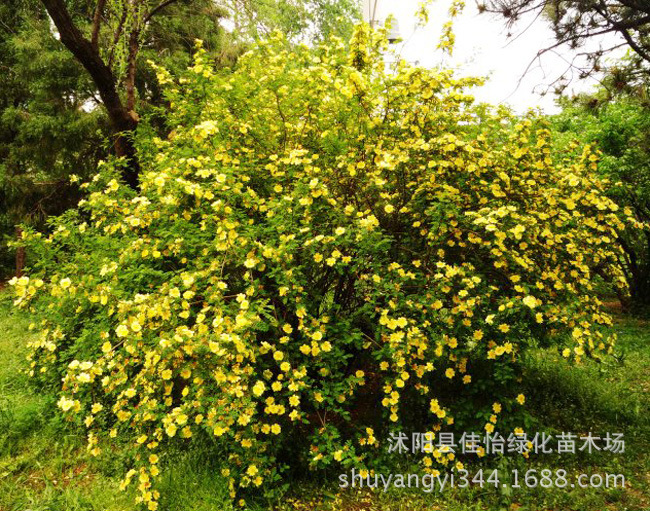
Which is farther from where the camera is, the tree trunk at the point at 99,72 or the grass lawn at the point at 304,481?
the tree trunk at the point at 99,72

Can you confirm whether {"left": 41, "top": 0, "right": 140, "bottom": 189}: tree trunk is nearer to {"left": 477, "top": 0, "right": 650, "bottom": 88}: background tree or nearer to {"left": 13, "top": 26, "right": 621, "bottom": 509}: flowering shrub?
{"left": 13, "top": 26, "right": 621, "bottom": 509}: flowering shrub

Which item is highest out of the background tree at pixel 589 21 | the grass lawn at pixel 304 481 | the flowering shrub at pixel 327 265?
the background tree at pixel 589 21

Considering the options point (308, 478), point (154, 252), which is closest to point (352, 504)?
point (308, 478)

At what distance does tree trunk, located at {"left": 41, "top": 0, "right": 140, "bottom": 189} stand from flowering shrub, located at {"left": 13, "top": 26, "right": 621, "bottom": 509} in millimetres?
1392

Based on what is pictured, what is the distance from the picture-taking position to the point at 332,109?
3094 millimetres

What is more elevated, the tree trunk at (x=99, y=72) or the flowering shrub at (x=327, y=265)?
the tree trunk at (x=99, y=72)

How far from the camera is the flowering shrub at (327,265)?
234 cm

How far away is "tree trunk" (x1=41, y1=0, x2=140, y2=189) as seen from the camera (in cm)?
396

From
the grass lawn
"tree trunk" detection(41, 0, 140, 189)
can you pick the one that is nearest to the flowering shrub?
the grass lawn

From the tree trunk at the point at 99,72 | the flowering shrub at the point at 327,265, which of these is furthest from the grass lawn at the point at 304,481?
the tree trunk at the point at 99,72

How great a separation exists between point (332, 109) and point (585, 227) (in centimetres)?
206

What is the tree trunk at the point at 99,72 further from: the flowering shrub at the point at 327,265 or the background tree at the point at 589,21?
the background tree at the point at 589,21

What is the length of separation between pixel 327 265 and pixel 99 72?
11.1 feet

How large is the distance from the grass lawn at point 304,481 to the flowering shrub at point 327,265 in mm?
207
